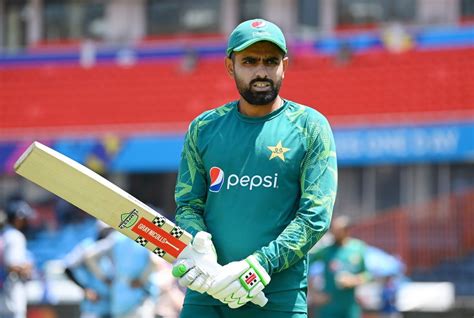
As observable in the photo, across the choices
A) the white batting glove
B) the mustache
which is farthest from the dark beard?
the white batting glove

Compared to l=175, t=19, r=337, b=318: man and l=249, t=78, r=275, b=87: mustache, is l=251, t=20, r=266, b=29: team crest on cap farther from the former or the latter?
l=249, t=78, r=275, b=87: mustache

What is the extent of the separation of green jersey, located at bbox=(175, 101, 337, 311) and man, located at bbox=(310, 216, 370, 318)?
8341mm

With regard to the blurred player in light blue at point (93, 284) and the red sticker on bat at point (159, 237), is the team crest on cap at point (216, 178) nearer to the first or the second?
the red sticker on bat at point (159, 237)

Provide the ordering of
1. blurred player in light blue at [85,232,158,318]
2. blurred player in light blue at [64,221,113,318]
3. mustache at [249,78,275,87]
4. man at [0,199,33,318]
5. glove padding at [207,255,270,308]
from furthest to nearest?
man at [0,199,33,318] < blurred player in light blue at [64,221,113,318] < blurred player in light blue at [85,232,158,318] < mustache at [249,78,275,87] < glove padding at [207,255,270,308]

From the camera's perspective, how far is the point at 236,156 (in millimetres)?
5109

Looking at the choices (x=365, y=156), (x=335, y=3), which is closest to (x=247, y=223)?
(x=365, y=156)

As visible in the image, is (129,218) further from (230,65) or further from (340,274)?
(340,274)

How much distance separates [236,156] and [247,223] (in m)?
0.29

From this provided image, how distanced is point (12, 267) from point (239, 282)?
887 cm

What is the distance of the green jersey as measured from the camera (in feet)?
16.5

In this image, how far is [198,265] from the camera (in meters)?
4.85

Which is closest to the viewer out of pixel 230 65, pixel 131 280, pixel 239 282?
pixel 239 282

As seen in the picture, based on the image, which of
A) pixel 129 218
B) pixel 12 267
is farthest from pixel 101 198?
pixel 12 267

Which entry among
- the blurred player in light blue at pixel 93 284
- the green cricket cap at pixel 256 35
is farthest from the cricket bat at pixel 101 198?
the blurred player in light blue at pixel 93 284
